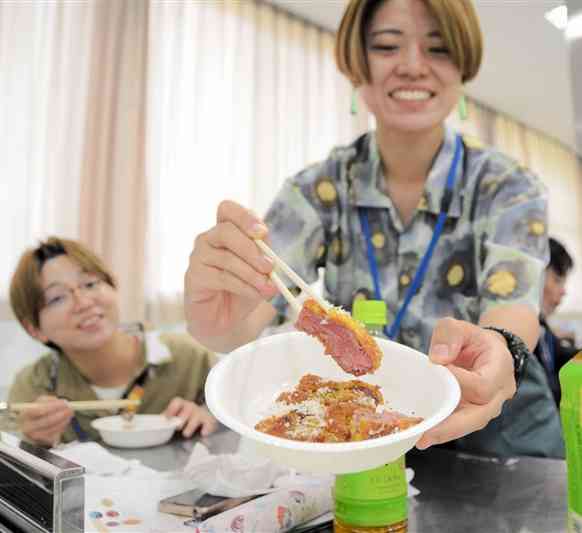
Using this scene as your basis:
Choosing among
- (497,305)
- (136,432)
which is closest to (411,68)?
(497,305)

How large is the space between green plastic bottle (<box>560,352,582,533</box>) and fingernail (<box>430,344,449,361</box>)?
113 millimetres

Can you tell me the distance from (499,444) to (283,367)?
2.01 feet

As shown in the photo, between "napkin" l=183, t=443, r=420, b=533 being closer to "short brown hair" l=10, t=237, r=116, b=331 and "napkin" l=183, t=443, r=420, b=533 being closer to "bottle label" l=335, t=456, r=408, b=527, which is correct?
"bottle label" l=335, t=456, r=408, b=527

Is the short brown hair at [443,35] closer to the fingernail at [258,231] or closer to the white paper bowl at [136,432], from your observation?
the fingernail at [258,231]

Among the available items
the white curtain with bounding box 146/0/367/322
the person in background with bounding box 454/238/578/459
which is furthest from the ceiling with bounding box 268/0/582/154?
the person in background with bounding box 454/238/578/459

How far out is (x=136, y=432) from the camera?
1.26m

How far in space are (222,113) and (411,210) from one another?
2.58m

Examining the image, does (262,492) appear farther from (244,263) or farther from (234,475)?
(244,263)

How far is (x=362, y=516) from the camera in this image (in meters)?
0.67

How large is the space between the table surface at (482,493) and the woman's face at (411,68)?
66 cm

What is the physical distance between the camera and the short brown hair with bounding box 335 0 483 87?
115 centimetres

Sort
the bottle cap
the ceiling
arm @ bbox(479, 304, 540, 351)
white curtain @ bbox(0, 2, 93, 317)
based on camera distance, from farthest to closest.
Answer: white curtain @ bbox(0, 2, 93, 317) < the ceiling < arm @ bbox(479, 304, 540, 351) < the bottle cap

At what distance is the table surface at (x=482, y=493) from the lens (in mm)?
777

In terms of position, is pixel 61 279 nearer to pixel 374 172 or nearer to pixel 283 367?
pixel 374 172
